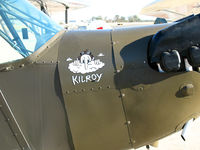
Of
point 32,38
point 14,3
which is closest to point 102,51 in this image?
point 32,38

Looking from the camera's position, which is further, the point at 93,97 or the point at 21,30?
the point at 21,30

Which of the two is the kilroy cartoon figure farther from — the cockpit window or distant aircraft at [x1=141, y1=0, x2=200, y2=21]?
distant aircraft at [x1=141, y1=0, x2=200, y2=21]

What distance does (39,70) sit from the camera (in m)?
1.91

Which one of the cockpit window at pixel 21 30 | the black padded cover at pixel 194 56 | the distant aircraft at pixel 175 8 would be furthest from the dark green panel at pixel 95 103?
the distant aircraft at pixel 175 8

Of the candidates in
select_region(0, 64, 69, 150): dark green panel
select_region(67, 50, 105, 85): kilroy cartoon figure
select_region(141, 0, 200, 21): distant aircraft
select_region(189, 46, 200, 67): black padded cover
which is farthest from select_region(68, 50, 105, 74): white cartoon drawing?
select_region(141, 0, 200, 21): distant aircraft

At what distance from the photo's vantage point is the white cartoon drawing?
6.13 ft

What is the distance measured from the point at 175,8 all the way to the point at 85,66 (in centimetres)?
1383

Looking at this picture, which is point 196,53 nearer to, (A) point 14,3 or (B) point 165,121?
(B) point 165,121

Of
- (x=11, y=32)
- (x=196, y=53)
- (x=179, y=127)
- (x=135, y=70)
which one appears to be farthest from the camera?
(x=11, y=32)

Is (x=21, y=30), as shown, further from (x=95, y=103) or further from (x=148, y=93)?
(x=148, y=93)

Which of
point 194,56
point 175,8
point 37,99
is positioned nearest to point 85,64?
point 37,99

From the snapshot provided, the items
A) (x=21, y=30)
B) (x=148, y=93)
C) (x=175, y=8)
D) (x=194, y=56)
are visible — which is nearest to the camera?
(x=194, y=56)

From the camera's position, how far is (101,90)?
6.06 ft

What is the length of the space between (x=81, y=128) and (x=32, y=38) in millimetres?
878
